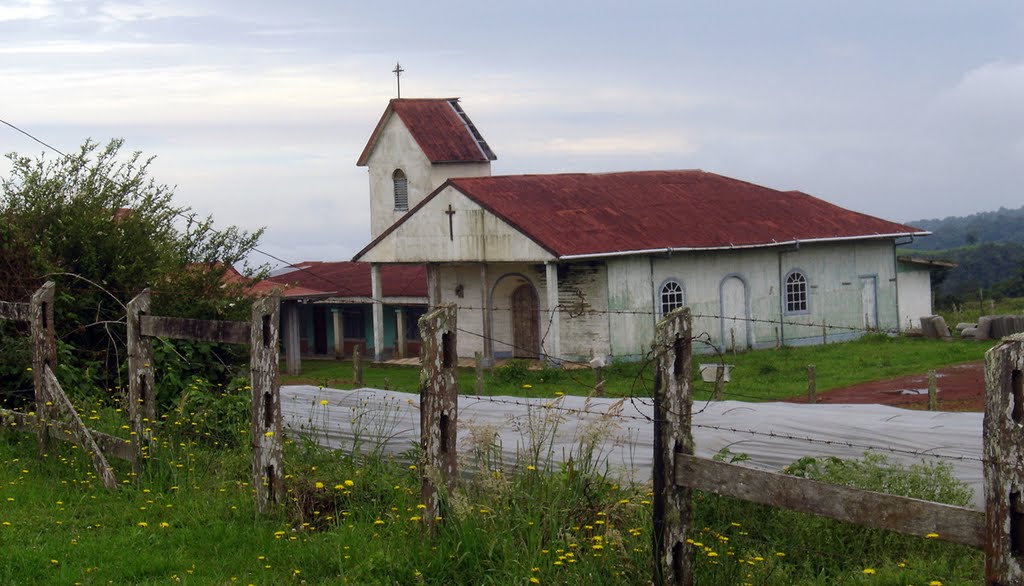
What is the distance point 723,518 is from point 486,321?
83.8 ft

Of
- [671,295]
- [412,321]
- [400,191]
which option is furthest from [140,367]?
[400,191]

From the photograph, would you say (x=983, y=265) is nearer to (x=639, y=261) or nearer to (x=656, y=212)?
(x=656, y=212)

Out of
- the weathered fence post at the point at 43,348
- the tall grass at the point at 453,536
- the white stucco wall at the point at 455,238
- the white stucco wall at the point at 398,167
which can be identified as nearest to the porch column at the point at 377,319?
the white stucco wall at the point at 455,238

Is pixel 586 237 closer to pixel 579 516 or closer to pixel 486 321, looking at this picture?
pixel 486 321

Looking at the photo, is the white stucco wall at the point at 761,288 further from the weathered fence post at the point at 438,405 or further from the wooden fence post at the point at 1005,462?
the wooden fence post at the point at 1005,462

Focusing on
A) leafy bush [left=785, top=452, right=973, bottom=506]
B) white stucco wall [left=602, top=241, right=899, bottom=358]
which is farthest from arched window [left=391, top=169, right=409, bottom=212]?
leafy bush [left=785, top=452, right=973, bottom=506]

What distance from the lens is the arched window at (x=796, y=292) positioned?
1366 inches

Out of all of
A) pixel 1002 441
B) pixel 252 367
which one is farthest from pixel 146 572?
pixel 1002 441

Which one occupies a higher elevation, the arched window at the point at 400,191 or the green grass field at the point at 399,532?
the arched window at the point at 400,191

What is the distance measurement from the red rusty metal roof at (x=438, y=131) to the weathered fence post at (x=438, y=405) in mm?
32596

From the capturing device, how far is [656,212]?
34.0m

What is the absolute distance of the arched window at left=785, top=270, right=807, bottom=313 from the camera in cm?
3469

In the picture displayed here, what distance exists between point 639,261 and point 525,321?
3.89 metres

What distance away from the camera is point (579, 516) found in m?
6.98
